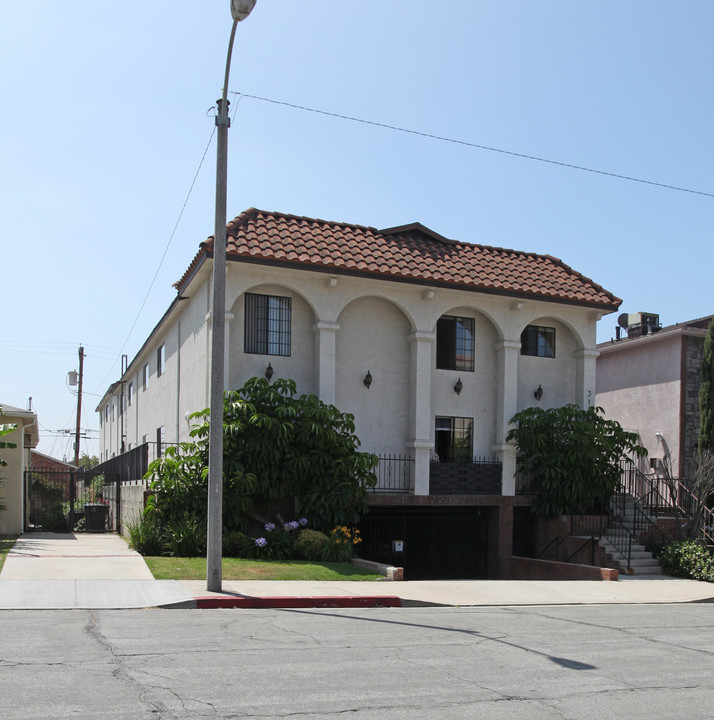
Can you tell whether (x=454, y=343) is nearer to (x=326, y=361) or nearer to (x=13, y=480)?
(x=326, y=361)

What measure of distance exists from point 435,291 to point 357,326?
2.06 m

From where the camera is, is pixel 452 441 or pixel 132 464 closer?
pixel 452 441

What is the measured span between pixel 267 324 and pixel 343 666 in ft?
40.8

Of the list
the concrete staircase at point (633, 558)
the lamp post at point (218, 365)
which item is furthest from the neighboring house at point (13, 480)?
the concrete staircase at point (633, 558)

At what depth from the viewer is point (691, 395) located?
25.8m

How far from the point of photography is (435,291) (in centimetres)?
2052

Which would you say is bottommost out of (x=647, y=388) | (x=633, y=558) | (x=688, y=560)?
(x=633, y=558)

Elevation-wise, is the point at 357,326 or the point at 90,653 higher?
the point at 357,326

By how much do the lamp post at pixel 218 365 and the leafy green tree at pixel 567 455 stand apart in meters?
10.1

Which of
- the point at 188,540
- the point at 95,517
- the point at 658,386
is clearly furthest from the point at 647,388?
the point at 95,517

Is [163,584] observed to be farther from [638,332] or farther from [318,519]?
[638,332]

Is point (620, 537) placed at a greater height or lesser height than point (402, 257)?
lesser

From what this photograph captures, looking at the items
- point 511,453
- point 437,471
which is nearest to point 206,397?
point 437,471

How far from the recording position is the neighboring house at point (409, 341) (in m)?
19.4
